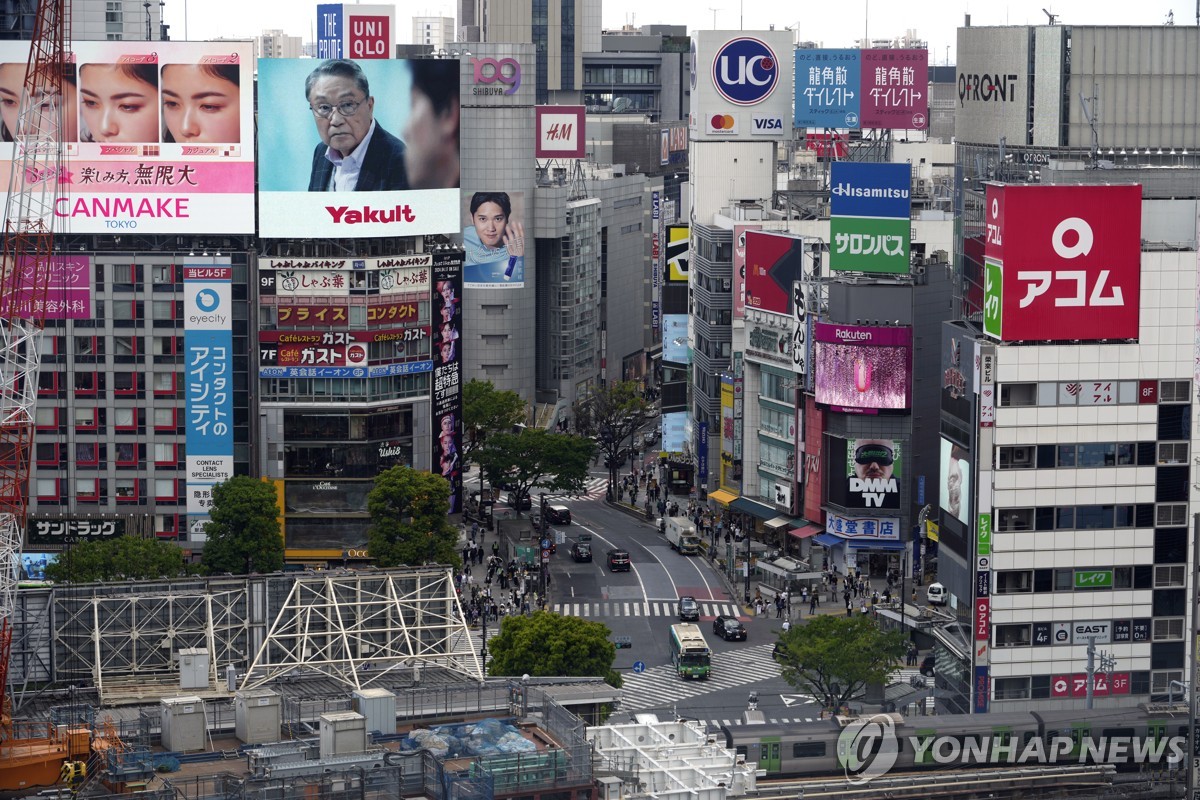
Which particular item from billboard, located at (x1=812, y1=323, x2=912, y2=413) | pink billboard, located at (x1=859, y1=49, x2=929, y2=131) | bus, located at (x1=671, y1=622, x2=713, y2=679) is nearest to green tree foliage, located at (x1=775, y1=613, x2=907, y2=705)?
bus, located at (x1=671, y1=622, x2=713, y2=679)

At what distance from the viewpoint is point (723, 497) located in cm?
15588

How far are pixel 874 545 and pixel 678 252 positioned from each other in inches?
1639

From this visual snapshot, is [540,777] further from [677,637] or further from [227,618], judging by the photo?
[677,637]

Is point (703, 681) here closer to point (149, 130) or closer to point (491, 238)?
point (149, 130)

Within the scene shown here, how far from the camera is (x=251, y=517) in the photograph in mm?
129375

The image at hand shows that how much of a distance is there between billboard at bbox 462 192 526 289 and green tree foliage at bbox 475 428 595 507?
80.2 ft

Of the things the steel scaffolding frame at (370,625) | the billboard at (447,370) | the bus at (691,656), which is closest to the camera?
the steel scaffolding frame at (370,625)

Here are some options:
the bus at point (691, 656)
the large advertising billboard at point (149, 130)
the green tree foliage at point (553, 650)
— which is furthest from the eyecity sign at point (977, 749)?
the large advertising billboard at point (149, 130)

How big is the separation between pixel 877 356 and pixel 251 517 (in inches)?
1470

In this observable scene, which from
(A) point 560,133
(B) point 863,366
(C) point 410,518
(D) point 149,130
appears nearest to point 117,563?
(C) point 410,518

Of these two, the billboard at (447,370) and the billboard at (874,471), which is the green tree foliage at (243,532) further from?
the billboard at (874,471)

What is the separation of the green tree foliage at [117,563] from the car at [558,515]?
136ft

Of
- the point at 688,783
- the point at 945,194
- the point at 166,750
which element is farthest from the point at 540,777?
the point at 945,194

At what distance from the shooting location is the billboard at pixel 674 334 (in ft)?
571
